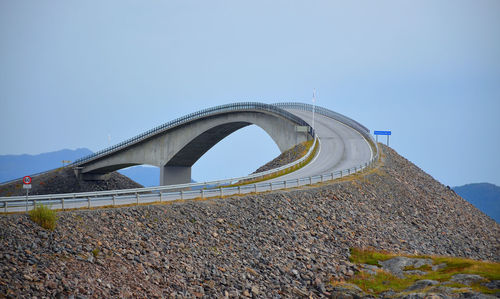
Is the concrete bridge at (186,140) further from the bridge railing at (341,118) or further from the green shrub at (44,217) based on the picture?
the green shrub at (44,217)

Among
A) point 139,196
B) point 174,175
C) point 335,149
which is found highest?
point 335,149

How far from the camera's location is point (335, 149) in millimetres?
62656

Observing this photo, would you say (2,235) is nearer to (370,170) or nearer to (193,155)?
(370,170)

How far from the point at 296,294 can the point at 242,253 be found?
3820 mm

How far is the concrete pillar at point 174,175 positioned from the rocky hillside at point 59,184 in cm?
1572

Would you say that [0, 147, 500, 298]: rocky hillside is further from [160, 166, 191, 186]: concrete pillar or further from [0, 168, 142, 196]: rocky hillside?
[0, 168, 142, 196]: rocky hillside

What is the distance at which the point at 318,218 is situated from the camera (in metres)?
37.1

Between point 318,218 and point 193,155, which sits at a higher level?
point 193,155

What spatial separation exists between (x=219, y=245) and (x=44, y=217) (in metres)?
8.96

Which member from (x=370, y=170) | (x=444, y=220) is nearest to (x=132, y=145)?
(x=370, y=170)

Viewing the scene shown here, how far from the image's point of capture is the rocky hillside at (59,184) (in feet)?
279

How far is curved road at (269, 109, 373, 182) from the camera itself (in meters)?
53.1

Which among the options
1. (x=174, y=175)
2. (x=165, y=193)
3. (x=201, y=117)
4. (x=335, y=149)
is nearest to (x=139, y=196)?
(x=165, y=193)

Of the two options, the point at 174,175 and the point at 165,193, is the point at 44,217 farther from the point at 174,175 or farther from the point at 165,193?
the point at 174,175
